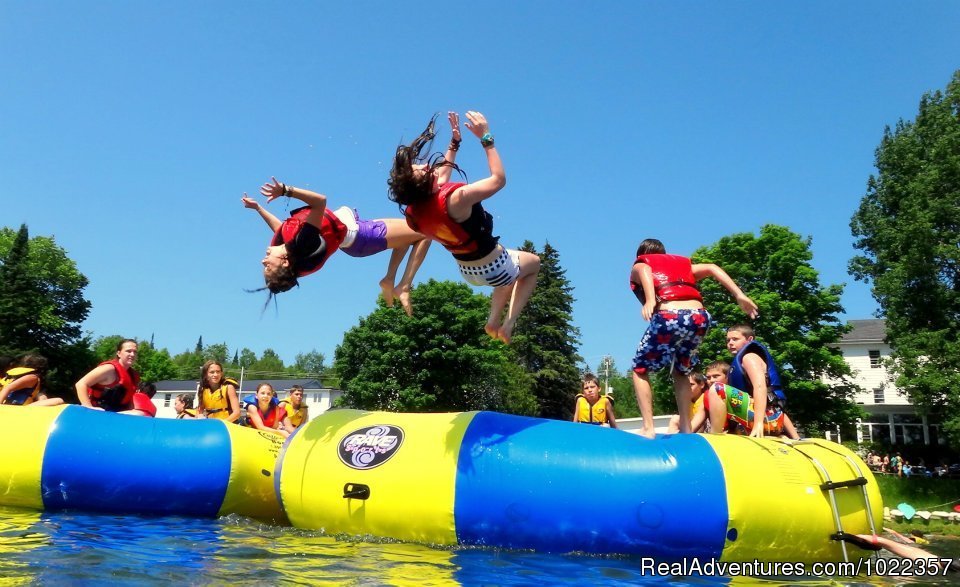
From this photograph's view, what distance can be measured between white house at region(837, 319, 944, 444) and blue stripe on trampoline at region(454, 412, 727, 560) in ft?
119

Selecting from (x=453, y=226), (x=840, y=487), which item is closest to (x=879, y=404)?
(x=840, y=487)

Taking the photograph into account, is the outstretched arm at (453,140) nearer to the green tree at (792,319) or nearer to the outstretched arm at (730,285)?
the outstretched arm at (730,285)

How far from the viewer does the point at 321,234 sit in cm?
584

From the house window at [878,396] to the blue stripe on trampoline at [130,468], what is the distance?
143ft

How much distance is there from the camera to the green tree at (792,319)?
27.1 m

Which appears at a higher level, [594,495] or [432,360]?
[432,360]

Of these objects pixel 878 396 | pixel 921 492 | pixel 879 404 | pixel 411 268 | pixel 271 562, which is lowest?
pixel 921 492

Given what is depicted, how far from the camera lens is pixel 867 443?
112ft

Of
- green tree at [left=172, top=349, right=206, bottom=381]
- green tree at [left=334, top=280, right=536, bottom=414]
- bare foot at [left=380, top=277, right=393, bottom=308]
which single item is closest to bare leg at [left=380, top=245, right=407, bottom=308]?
bare foot at [left=380, top=277, right=393, bottom=308]

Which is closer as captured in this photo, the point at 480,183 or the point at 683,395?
the point at 480,183

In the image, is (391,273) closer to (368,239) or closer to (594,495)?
(368,239)

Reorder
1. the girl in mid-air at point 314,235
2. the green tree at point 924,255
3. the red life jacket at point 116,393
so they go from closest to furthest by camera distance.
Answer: the girl in mid-air at point 314,235
the red life jacket at point 116,393
the green tree at point 924,255

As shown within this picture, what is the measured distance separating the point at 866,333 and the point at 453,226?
47174mm

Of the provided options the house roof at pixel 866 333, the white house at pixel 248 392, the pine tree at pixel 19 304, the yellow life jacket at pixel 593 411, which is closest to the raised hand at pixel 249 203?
the yellow life jacket at pixel 593 411
